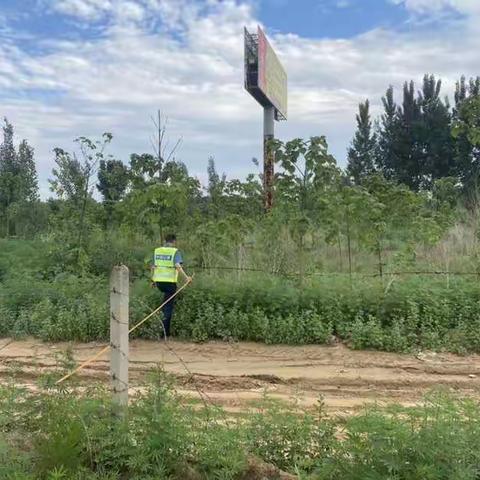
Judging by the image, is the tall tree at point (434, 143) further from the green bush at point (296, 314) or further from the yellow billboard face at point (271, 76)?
the green bush at point (296, 314)

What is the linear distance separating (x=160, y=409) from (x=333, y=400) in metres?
3.88

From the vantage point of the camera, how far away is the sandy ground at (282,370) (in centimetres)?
803

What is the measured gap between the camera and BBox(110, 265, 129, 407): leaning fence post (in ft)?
15.5

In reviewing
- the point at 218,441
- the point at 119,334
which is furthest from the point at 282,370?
the point at 218,441

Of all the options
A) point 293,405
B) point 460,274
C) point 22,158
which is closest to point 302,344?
point 460,274

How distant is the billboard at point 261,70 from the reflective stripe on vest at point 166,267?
22666 millimetres

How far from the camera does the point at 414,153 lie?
151 ft

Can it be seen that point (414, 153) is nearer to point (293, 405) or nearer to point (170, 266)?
point (170, 266)

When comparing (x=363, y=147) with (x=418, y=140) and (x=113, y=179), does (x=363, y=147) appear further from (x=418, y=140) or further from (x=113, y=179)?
(x=113, y=179)

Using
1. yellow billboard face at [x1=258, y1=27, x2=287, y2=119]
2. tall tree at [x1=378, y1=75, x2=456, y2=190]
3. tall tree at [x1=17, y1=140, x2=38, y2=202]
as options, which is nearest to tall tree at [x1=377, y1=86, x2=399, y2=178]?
tall tree at [x1=378, y1=75, x2=456, y2=190]

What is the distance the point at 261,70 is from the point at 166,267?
77.4 feet

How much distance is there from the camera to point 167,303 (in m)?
11.1

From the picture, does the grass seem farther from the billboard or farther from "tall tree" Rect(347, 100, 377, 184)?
"tall tree" Rect(347, 100, 377, 184)

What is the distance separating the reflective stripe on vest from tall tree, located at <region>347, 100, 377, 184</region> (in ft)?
129
